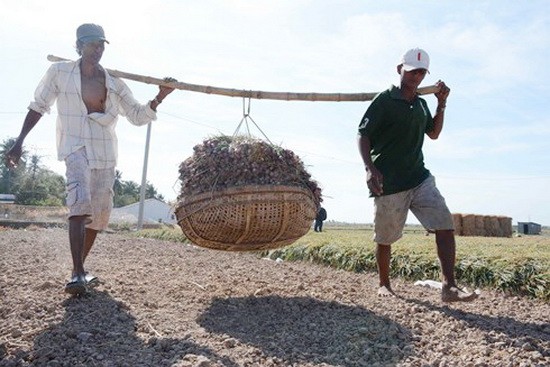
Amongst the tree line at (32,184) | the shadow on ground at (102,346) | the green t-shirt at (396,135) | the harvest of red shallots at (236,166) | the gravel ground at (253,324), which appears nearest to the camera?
the shadow on ground at (102,346)

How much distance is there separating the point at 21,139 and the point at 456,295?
11.3 ft

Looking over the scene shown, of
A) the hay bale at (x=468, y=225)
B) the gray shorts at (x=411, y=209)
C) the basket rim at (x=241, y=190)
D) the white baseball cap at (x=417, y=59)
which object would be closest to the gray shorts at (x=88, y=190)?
the basket rim at (x=241, y=190)

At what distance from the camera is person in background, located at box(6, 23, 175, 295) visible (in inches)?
172

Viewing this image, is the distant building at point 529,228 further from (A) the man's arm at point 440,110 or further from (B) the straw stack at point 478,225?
(A) the man's arm at point 440,110

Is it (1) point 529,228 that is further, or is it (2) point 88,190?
(1) point 529,228

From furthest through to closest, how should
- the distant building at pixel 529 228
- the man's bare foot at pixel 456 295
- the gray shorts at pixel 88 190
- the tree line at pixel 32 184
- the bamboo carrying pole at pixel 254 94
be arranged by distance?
1. the tree line at pixel 32 184
2. the distant building at pixel 529 228
3. the bamboo carrying pole at pixel 254 94
4. the gray shorts at pixel 88 190
5. the man's bare foot at pixel 456 295

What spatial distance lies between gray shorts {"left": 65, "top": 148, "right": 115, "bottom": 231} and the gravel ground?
2.05 feet

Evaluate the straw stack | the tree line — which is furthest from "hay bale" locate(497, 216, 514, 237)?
the tree line

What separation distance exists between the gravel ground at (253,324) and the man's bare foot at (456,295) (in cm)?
12

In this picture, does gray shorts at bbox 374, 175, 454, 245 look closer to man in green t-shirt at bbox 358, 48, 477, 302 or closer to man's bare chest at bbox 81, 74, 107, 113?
man in green t-shirt at bbox 358, 48, 477, 302

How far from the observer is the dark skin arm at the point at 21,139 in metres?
4.54

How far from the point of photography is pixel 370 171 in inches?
179

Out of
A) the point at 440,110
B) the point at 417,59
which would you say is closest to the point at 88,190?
the point at 417,59

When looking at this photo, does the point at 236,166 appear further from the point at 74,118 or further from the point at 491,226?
the point at 491,226
